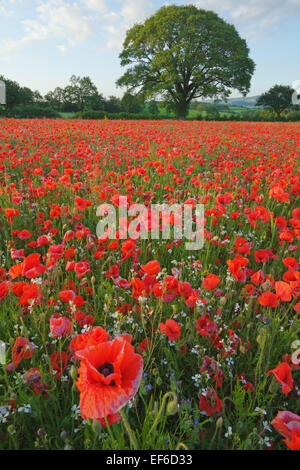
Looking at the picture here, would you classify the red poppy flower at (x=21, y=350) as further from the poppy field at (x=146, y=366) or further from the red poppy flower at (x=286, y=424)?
the red poppy flower at (x=286, y=424)

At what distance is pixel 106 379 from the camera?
838mm

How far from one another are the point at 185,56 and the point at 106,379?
3966cm

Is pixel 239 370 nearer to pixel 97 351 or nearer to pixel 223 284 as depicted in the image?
pixel 223 284

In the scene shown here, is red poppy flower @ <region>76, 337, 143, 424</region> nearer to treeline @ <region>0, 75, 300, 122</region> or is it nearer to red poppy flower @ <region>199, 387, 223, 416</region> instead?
red poppy flower @ <region>199, 387, 223, 416</region>

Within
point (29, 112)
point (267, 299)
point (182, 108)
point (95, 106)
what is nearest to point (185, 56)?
point (182, 108)

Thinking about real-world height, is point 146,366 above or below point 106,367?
below

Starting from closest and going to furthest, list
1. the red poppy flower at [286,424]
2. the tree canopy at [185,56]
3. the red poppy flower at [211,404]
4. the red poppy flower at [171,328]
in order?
1. the red poppy flower at [286,424]
2. the red poppy flower at [211,404]
3. the red poppy flower at [171,328]
4. the tree canopy at [185,56]

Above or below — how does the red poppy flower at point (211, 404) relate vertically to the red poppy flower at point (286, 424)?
below

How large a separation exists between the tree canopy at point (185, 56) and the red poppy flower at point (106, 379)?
38.5m

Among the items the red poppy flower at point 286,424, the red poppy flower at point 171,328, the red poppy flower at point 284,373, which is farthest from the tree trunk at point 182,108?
the red poppy flower at point 286,424

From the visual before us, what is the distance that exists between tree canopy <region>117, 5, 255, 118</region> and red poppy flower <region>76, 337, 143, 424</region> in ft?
126

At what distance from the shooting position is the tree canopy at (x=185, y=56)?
34.5m

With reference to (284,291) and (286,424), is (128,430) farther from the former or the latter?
(284,291)
